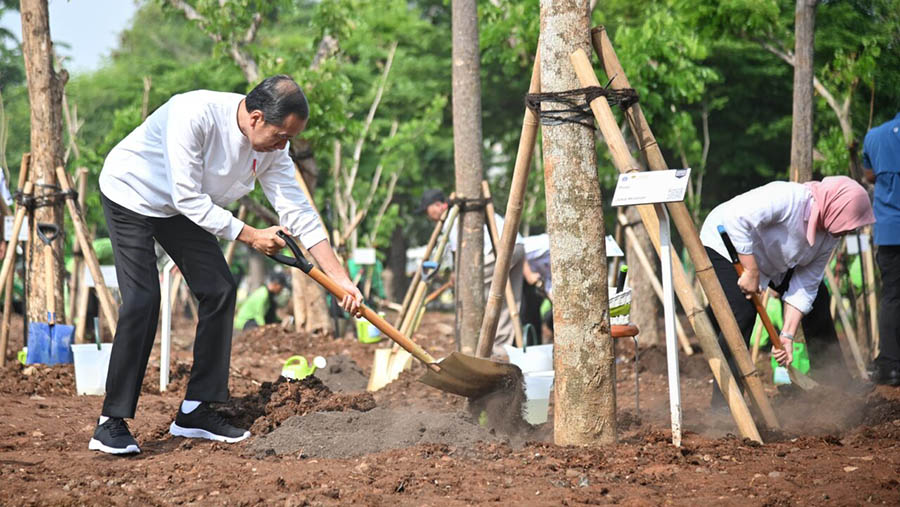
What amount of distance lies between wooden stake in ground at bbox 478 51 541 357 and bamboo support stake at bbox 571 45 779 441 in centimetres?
44

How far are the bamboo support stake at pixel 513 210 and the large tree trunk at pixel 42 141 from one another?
3.95m

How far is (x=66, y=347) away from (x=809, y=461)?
17.6 ft

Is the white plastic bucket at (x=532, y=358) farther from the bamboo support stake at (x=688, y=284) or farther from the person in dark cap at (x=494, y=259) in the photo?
the person in dark cap at (x=494, y=259)

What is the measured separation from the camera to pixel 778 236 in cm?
510

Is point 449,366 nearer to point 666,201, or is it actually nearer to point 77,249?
point 666,201

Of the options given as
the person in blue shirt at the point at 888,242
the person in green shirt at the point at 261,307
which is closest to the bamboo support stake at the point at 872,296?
the person in blue shirt at the point at 888,242

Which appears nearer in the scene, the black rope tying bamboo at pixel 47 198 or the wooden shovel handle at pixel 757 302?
the wooden shovel handle at pixel 757 302

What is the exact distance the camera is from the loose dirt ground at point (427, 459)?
336 centimetres

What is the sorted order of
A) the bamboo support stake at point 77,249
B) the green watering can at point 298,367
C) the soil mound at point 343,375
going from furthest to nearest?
1. the bamboo support stake at point 77,249
2. the soil mound at point 343,375
3. the green watering can at point 298,367

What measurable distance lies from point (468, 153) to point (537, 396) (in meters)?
2.25

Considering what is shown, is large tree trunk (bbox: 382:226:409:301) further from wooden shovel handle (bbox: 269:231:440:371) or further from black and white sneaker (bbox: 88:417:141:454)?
black and white sneaker (bbox: 88:417:141:454)

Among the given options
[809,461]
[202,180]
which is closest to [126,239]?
[202,180]

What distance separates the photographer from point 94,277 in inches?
260

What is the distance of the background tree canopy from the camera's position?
8305mm
